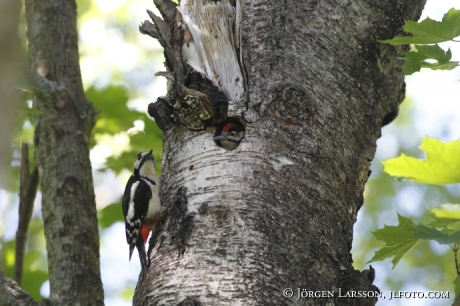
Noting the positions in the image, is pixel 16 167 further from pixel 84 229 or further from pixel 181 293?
pixel 181 293

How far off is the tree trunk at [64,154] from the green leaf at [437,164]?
2.00 meters

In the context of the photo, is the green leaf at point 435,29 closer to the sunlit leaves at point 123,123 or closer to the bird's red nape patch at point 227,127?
the bird's red nape patch at point 227,127

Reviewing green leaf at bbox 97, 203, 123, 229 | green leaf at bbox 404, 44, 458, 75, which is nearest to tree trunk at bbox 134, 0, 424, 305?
green leaf at bbox 404, 44, 458, 75

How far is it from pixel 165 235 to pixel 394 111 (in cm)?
169

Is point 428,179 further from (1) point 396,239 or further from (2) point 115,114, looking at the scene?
(2) point 115,114

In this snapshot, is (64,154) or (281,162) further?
→ (64,154)

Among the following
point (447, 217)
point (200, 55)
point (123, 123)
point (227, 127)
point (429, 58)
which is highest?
point (123, 123)

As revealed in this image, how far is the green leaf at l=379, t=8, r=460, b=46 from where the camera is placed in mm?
2632

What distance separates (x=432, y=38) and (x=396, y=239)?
39.9 inches

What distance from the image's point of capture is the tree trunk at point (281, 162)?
2424mm

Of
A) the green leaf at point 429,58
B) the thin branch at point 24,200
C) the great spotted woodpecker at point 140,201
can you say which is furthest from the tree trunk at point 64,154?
the green leaf at point 429,58

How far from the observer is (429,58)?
2824mm

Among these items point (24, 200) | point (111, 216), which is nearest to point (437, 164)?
point (24, 200)

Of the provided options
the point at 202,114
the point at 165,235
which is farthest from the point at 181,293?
the point at 202,114
